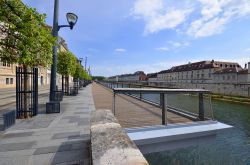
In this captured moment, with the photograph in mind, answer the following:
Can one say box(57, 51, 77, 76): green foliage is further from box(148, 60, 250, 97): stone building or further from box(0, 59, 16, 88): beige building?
box(0, 59, 16, 88): beige building

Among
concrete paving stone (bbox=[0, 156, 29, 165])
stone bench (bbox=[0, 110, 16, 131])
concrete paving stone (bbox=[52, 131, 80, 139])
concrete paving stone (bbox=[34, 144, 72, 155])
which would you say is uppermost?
stone bench (bbox=[0, 110, 16, 131])

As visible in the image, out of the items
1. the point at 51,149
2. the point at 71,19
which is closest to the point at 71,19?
the point at 71,19

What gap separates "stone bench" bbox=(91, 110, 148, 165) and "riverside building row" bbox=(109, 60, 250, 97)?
24.4 metres

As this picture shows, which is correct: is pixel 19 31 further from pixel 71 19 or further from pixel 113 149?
pixel 113 149

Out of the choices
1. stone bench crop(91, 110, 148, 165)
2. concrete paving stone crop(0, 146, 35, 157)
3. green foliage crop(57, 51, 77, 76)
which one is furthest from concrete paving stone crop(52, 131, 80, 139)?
green foliage crop(57, 51, 77, 76)

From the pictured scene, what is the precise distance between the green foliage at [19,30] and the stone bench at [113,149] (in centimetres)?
381

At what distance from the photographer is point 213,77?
70.4 meters

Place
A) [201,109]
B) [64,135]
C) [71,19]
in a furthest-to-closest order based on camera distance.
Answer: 1. [71,19]
2. [201,109]
3. [64,135]

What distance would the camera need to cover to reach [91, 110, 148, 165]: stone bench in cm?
200

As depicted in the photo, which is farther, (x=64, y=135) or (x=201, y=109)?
(x=201, y=109)

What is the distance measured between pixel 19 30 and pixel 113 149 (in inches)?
188

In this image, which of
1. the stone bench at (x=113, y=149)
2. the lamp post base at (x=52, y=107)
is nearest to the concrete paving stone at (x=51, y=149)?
the stone bench at (x=113, y=149)

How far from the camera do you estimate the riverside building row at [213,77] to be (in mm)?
34375

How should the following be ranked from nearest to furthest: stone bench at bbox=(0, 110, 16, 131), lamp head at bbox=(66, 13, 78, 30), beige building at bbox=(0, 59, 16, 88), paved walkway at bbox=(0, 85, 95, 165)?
1. paved walkway at bbox=(0, 85, 95, 165)
2. stone bench at bbox=(0, 110, 16, 131)
3. lamp head at bbox=(66, 13, 78, 30)
4. beige building at bbox=(0, 59, 16, 88)
